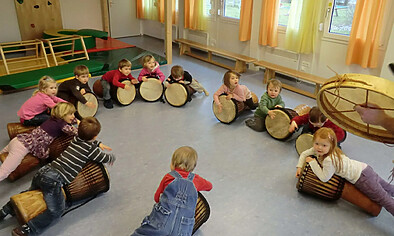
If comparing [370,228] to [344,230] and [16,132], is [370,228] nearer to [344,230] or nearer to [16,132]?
[344,230]

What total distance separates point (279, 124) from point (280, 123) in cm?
2

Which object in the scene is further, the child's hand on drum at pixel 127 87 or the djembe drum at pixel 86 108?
the child's hand on drum at pixel 127 87

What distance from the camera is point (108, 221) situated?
2.50 meters

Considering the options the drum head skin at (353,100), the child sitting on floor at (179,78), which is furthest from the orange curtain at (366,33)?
the drum head skin at (353,100)

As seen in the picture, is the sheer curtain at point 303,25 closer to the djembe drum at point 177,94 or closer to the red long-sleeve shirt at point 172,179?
the djembe drum at point 177,94

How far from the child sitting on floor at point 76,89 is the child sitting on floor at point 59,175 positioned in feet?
5.24

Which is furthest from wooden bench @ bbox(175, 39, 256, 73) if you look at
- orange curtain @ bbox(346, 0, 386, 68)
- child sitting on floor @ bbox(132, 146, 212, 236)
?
child sitting on floor @ bbox(132, 146, 212, 236)

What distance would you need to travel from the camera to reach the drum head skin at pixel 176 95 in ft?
15.0

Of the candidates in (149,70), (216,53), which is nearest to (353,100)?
(149,70)

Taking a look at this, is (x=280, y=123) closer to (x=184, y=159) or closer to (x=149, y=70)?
(x=184, y=159)

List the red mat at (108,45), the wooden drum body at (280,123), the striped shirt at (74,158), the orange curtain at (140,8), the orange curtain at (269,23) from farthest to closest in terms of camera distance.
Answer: the orange curtain at (140,8) → the red mat at (108,45) → the orange curtain at (269,23) → the wooden drum body at (280,123) → the striped shirt at (74,158)

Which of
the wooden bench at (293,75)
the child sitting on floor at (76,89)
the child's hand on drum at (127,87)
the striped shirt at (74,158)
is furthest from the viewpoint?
the wooden bench at (293,75)

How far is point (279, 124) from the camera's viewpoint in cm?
371

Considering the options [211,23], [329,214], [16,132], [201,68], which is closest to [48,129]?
[16,132]
